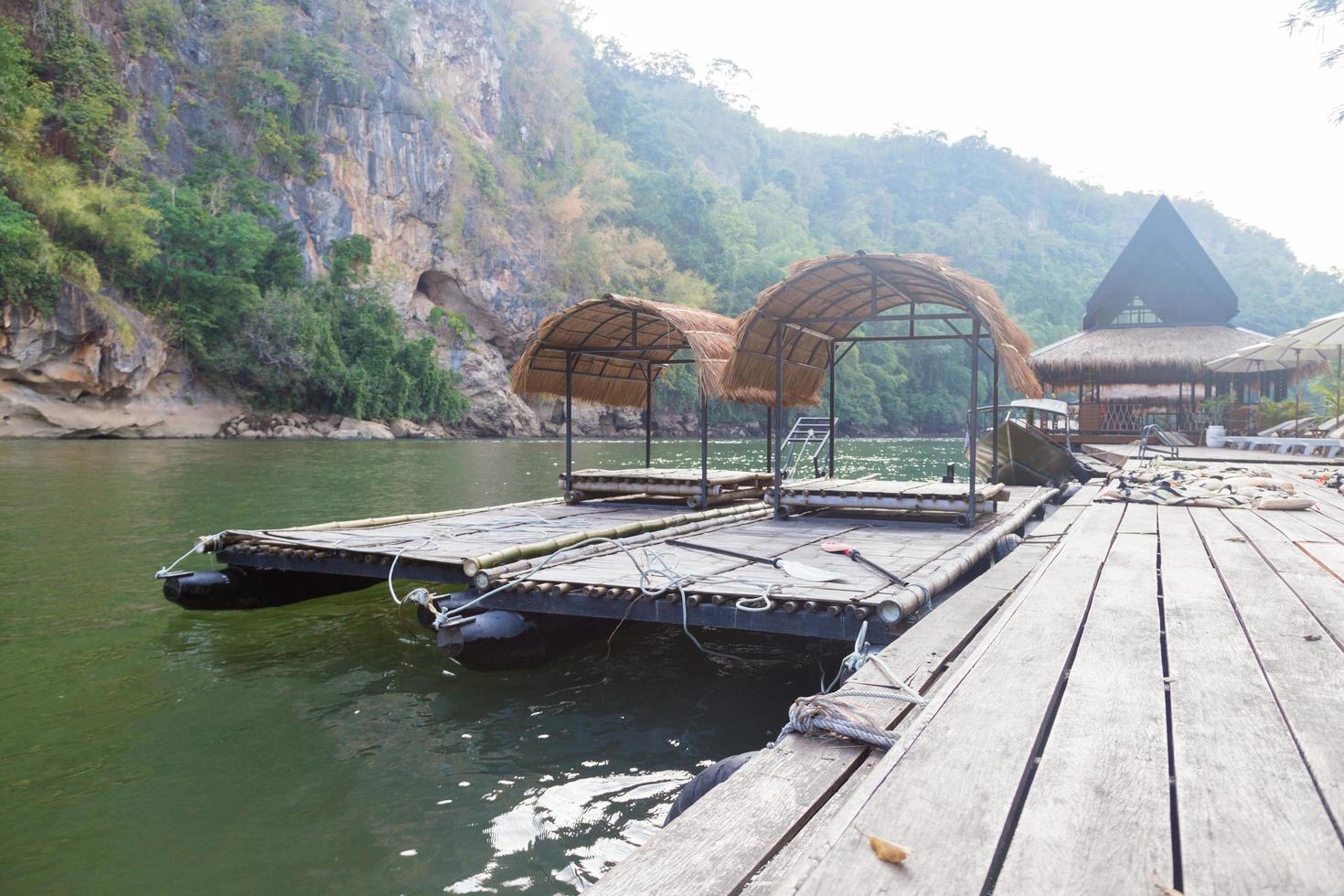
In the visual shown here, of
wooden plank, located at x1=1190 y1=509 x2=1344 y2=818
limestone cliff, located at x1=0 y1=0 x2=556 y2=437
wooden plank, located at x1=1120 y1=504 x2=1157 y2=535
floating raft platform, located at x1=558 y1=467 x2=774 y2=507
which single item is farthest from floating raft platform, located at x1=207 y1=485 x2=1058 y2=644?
limestone cliff, located at x1=0 y1=0 x2=556 y2=437

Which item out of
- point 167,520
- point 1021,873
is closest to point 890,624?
point 1021,873

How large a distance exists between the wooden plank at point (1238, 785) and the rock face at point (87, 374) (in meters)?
30.5

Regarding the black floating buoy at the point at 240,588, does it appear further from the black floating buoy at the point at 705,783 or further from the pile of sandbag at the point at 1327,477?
the pile of sandbag at the point at 1327,477

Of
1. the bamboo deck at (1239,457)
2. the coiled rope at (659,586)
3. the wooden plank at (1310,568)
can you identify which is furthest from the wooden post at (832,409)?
the bamboo deck at (1239,457)

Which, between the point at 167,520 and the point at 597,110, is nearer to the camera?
the point at 167,520

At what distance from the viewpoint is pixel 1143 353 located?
74.7 ft

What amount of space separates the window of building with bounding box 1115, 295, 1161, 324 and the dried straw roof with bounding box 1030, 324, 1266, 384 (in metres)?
0.86

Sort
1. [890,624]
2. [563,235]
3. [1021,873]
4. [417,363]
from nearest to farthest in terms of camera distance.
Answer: [1021,873] → [890,624] → [417,363] → [563,235]

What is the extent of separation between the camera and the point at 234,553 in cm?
658

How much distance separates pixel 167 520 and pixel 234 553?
5.76 m

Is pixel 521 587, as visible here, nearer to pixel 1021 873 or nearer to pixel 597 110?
pixel 1021 873

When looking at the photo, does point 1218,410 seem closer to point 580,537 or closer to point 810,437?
point 810,437

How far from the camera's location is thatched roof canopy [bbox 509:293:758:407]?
8.95m

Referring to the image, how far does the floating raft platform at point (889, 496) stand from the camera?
7.82 metres
